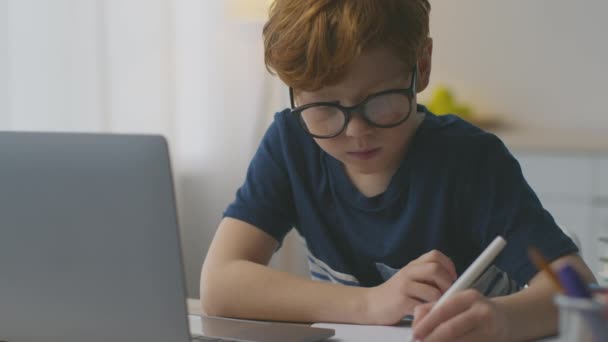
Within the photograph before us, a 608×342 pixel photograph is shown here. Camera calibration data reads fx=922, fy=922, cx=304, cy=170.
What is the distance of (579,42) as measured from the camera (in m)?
3.46

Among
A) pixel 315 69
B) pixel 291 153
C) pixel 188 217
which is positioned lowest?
pixel 188 217

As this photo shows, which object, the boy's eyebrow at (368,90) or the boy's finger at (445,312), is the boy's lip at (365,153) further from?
the boy's finger at (445,312)

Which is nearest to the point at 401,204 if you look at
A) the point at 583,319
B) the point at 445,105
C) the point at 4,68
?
the point at 583,319

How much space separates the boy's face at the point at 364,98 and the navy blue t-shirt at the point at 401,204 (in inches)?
3.8

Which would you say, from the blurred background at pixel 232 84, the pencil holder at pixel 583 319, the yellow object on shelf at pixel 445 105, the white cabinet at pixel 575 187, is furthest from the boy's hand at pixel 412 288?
the yellow object on shelf at pixel 445 105

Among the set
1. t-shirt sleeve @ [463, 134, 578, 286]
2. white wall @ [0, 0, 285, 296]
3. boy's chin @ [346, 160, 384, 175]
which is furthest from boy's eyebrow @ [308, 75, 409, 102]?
white wall @ [0, 0, 285, 296]

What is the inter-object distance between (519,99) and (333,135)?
248 cm

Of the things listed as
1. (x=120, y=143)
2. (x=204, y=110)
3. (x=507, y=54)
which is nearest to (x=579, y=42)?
(x=507, y=54)

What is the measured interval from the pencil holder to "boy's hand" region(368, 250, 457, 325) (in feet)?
1.54

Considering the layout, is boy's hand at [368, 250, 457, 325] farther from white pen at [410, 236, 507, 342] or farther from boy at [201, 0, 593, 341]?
white pen at [410, 236, 507, 342]

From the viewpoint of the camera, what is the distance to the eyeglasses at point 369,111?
1.18 m

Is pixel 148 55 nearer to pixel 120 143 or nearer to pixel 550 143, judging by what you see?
pixel 550 143

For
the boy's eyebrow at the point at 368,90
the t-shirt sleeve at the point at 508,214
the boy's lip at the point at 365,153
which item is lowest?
the t-shirt sleeve at the point at 508,214

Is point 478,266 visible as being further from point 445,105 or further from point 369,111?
point 445,105
